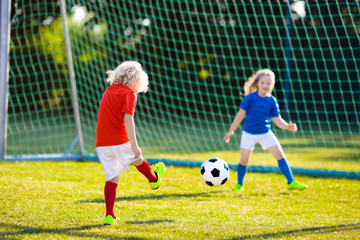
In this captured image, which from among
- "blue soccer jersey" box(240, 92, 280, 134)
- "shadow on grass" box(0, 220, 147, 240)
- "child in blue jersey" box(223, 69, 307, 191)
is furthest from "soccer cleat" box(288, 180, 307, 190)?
"shadow on grass" box(0, 220, 147, 240)

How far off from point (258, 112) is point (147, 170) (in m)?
1.59

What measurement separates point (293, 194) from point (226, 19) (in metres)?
9.39

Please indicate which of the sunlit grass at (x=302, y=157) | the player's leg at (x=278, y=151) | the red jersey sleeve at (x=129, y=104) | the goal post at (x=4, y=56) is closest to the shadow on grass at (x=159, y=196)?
the player's leg at (x=278, y=151)

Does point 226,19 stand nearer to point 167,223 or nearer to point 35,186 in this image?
point 35,186

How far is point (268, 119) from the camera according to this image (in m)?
4.80

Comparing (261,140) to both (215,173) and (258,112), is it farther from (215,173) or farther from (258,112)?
(215,173)

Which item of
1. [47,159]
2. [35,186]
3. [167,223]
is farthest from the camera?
[47,159]

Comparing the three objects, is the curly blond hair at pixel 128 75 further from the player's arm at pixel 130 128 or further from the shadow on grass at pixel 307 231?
the shadow on grass at pixel 307 231

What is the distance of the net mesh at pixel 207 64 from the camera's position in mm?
10023

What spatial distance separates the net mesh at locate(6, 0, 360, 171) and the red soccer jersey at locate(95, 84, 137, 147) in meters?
4.82

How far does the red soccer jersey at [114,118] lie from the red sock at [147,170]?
272 mm

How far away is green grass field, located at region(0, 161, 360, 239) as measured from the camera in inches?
122

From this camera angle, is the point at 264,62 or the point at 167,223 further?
the point at 264,62

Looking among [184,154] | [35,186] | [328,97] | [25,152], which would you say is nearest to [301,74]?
[328,97]
